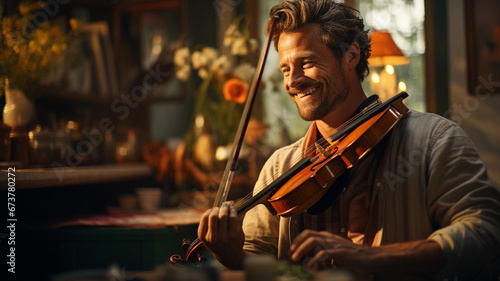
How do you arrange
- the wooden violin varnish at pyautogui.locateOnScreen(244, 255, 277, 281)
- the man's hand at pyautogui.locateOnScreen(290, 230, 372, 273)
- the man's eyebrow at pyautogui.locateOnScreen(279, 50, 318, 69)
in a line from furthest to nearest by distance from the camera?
the man's eyebrow at pyautogui.locateOnScreen(279, 50, 318, 69) → the man's hand at pyautogui.locateOnScreen(290, 230, 372, 273) → the wooden violin varnish at pyautogui.locateOnScreen(244, 255, 277, 281)

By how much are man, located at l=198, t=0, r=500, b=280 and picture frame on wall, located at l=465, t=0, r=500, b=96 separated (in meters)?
1.27

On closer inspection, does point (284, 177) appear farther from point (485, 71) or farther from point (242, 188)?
point (485, 71)

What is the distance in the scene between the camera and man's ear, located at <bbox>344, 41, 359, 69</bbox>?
1600mm

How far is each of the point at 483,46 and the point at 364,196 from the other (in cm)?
167

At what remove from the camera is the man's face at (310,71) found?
153 centimetres

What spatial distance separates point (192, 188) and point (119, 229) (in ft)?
3.93

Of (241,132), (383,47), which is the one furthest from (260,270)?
(383,47)

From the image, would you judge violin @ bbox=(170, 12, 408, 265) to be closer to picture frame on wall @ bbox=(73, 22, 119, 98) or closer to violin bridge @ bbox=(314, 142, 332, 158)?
violin bridge @ bbox=(314, 142, 332, 158)

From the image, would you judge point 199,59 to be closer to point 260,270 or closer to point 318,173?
point 318,173

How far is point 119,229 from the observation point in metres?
1.87

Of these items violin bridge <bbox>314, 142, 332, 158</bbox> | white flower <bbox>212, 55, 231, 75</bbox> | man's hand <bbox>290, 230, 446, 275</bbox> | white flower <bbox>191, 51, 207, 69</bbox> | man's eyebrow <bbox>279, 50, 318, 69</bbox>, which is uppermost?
white flower <bbox>191, 51, 207, 69</bbox>

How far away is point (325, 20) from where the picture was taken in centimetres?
155

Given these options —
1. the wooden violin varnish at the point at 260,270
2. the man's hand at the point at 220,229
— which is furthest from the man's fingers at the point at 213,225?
the wooden violin varnish at the point at 260,270

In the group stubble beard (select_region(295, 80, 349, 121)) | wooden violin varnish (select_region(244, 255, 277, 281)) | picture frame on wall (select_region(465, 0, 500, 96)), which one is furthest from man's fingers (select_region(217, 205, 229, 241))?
picture frame on wall (select_region(465, 0, 500, 96))
